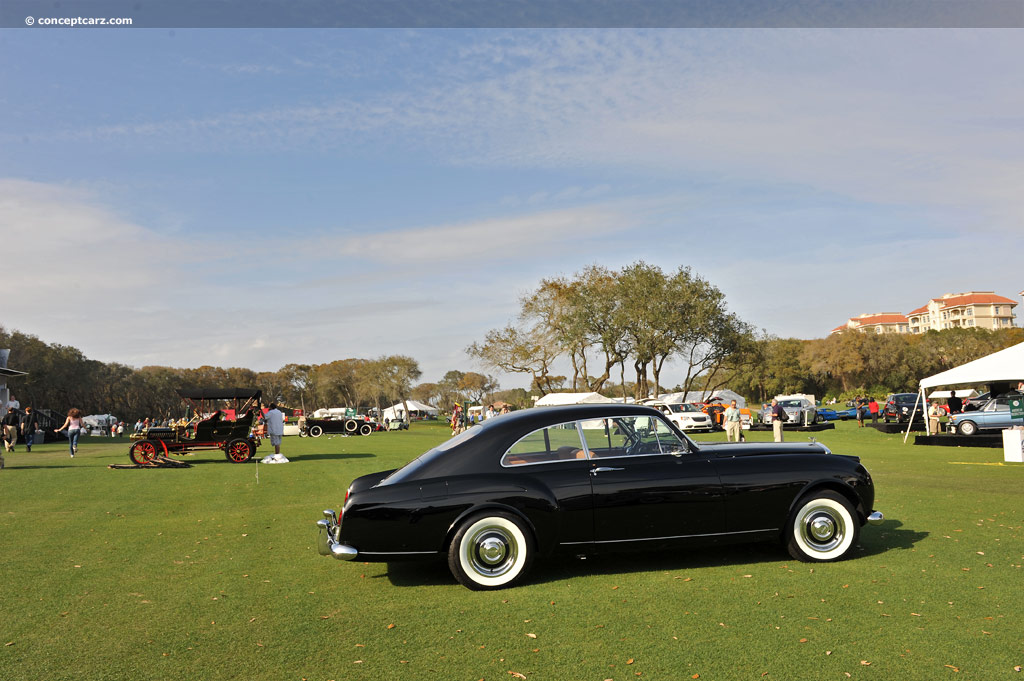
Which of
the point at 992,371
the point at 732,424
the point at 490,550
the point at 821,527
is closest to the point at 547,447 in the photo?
the point at 490,550

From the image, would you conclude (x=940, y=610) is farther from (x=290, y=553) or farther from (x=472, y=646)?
(x=290, y=553)

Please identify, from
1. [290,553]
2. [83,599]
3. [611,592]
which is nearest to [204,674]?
[83,599]

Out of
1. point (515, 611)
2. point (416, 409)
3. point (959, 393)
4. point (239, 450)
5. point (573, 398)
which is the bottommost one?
point (515, 611)

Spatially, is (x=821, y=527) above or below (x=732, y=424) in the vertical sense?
below

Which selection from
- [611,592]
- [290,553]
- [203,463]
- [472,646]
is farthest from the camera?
[203,463]

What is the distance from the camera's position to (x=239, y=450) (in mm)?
22172

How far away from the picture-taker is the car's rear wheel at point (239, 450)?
72.4 ft

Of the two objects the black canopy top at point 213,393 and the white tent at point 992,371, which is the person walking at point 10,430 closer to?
the black canopy top at point 213,393

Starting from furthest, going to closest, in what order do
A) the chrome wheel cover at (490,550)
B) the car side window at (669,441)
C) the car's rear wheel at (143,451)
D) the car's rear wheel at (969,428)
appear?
the car's rear wheel at (969,428) < the car's rear wheel at (143,451) < the car side window at (669,441) < the chrome wheel cover at (490,550)

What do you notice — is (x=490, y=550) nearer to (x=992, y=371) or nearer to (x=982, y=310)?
(x=992, y=371)

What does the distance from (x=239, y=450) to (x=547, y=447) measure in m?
17.6

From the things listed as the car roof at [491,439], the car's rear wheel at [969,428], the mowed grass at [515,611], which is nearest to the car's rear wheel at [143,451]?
the mowed grass at [515,611]

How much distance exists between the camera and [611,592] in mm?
6133

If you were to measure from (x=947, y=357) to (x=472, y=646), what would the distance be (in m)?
96.6
